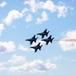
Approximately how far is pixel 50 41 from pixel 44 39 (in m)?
3.54

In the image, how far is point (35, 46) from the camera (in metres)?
95.4

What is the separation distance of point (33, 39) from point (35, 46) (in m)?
4.55

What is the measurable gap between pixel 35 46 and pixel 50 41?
8.81m

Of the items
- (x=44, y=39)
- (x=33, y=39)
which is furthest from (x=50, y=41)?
(x=33, y=39)

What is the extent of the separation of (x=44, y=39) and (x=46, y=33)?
3964mm

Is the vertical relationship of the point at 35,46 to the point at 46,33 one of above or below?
below

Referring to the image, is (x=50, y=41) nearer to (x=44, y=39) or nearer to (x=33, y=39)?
(x=44, y=39)

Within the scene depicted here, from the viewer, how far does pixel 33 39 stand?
97.4 meters

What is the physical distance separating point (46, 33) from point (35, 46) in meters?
9.70

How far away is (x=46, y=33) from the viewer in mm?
96875

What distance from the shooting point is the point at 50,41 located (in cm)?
9450
